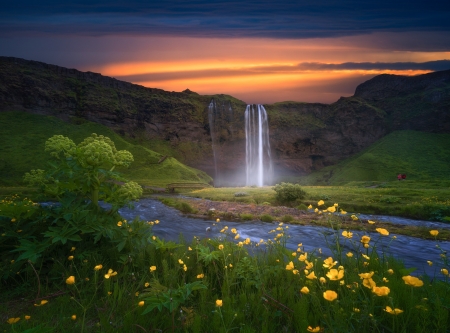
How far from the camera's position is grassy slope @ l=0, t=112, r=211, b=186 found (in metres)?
67.0

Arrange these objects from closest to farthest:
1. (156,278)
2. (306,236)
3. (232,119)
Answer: (156,278)
(306,236)
(232,119)

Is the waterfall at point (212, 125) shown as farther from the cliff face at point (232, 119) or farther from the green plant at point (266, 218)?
the green plant at point (266, 218)

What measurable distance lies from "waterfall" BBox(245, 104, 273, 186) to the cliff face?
16.1 feet

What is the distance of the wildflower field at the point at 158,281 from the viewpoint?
11.2ft

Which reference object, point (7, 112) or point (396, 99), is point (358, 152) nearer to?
point (396, 99)

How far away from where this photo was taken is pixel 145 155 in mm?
91062

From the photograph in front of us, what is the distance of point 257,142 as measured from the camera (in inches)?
4385

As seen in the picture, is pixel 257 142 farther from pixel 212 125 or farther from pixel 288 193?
pixel 288 193

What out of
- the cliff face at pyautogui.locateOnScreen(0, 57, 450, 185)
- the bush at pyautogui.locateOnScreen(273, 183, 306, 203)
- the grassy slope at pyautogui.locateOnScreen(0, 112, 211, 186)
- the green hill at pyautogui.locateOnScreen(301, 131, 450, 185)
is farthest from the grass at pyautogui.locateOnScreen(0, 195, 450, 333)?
the cliff face at pyautogui.locateOnScreen(0, 57, 450, 185)

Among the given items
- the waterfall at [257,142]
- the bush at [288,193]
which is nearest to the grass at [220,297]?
the bush at [288,193]

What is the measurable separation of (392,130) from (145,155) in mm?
95602

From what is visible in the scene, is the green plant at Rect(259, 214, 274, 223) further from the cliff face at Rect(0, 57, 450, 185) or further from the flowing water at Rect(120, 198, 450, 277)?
the cliff face at Rect(0, 57, 450, 185)

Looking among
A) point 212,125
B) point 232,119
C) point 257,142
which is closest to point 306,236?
point 257,142

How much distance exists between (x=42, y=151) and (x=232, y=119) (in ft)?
220
